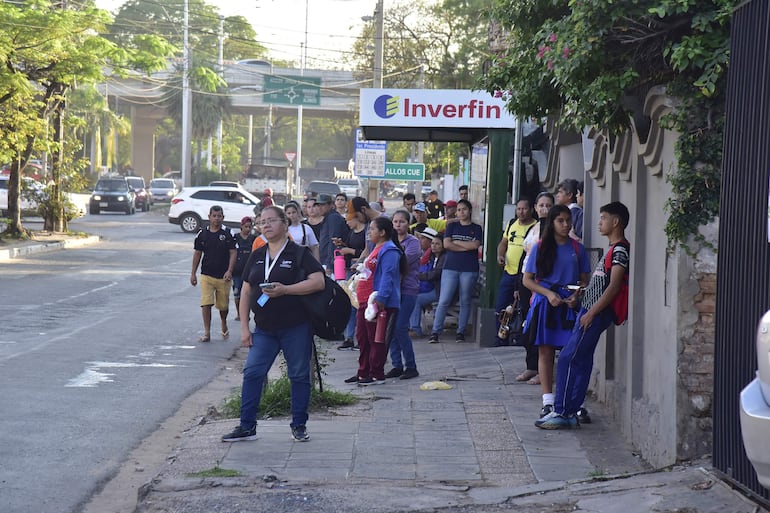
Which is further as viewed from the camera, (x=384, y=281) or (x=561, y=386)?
(x=384, y=281)

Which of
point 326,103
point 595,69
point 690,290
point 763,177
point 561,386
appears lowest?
point 561,386

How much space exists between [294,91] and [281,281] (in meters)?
43.2

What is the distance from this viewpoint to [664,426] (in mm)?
7035

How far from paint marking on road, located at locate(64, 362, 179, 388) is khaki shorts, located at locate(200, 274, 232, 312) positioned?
2.40 meters

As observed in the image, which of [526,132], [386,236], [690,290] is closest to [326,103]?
[526,132]

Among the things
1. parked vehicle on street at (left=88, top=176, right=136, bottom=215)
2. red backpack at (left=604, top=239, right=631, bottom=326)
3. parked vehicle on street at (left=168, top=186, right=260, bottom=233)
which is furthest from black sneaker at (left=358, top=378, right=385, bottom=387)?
parked vehicle on street at (left=88, top=176, right=136, bottom=215)

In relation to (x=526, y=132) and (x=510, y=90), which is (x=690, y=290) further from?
(x=526, y=132)

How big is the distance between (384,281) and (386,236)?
1.49 ft

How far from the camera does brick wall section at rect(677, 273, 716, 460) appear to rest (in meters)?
6.60

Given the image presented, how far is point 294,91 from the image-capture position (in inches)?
1982

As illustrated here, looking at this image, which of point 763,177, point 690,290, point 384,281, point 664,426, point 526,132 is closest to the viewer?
point 763,177

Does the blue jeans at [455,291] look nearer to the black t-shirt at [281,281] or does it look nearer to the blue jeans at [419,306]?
the blue jeans at [419,306]

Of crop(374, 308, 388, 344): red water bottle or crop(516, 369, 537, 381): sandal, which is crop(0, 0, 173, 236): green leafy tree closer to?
crop(374, 308, 388, 344): red water bottle

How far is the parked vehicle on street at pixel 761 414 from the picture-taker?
4.32 metres
